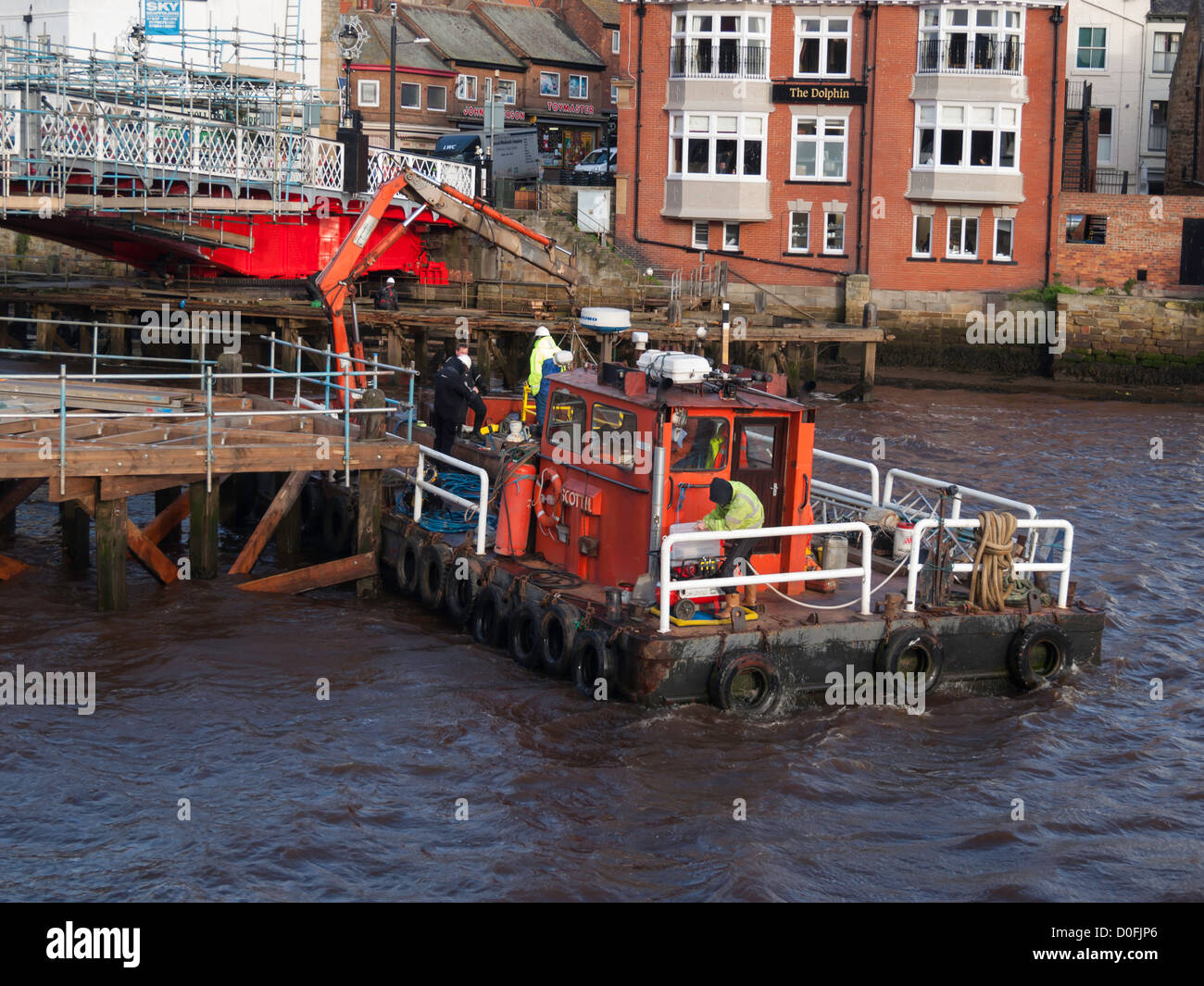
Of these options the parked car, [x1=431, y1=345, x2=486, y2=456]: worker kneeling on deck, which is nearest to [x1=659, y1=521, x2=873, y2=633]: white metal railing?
[x1=431, y1=345, x2=486, y2=456]: worker kneeling on deck

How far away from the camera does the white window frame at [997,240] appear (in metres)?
40.0

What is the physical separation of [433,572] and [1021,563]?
239 inches

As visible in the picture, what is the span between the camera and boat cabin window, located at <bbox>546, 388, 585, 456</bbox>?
575 inches

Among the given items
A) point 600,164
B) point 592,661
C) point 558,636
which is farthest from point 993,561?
point 600,164

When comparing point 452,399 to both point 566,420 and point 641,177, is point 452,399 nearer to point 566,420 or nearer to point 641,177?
point 566,420

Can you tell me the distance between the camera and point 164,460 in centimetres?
1533

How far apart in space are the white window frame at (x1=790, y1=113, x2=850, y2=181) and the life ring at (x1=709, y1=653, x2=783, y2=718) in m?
29.5

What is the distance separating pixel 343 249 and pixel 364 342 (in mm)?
15252

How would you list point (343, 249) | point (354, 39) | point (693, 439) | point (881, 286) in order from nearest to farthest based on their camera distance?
point (693, 439), point (343, 249), point (881, 286), point (354, 39)

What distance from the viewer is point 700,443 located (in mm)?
13398

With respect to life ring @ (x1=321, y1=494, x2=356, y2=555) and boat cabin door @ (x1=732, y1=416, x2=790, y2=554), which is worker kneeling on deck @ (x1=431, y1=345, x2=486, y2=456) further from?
boat cabin door @ (x1=732, y1=416, x2=790, y2=554)
